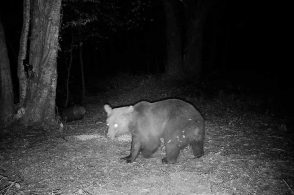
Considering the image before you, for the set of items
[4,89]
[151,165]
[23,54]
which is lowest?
[151,165]

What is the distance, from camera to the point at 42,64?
32.0 ft

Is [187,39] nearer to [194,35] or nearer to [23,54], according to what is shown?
[194,35]

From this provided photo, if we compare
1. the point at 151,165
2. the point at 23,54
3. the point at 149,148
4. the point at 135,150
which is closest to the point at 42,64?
the point at 23,54

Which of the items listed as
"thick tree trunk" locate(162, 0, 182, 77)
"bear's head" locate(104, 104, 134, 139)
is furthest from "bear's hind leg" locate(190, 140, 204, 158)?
"thick tree trunk" locate(162, 0, 182, 77)

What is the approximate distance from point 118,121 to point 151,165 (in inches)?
49.1

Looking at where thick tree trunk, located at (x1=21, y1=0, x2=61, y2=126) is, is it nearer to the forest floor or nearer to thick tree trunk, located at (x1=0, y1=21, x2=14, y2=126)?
thick tree trunk, located at (x1=0, y1=21, x2=14, y2=126)

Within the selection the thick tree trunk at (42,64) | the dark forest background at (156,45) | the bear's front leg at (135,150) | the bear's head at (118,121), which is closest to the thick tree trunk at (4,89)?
the thick tree trunk at (42,64)

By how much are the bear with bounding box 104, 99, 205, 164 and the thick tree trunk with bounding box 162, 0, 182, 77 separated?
10762mm

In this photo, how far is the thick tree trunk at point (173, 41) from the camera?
18.1 metres

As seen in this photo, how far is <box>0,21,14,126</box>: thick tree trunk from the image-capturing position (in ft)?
33.2

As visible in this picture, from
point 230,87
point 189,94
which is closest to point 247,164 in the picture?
point 189,94

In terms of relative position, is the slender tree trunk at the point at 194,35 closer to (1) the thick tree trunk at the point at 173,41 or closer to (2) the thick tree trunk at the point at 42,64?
(1) the thick tree trunk at the point at 173,41

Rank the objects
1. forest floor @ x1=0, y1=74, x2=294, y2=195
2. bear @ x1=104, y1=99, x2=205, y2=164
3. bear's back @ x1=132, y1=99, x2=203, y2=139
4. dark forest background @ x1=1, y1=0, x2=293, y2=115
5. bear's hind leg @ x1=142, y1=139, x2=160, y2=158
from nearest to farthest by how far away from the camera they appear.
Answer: forest floor @ x1=0, y1=74, x2=294, y2=195 → bear @ x1=104, y1=99, x2=205, y2=164 → bear's back @ x1=132, y1=99, x2=203, y2=139 → bear's hind leg @ x1=142, y1=139, x2=160, y2=158 → dark forest background @ x1=1, y1=0, x2=293, y2=115

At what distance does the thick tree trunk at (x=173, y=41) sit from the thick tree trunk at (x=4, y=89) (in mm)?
9864
